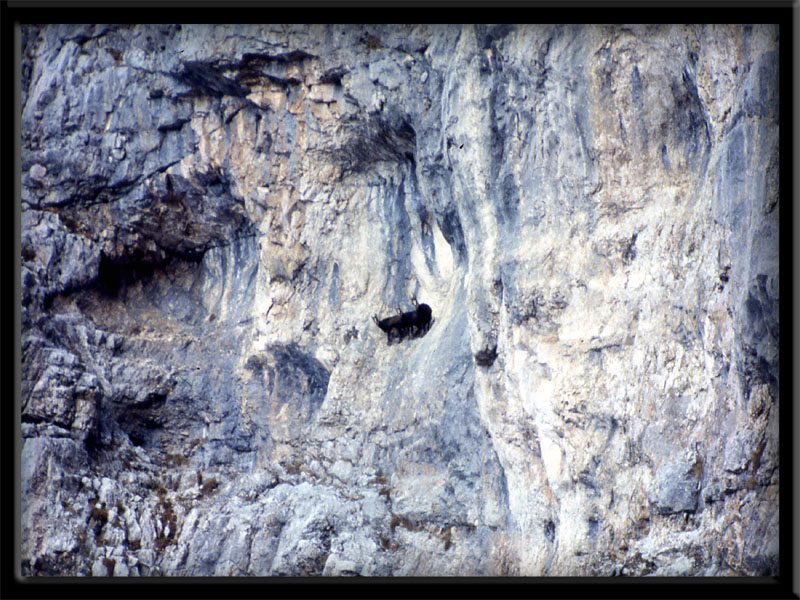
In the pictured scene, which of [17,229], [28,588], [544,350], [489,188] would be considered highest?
[489,188]

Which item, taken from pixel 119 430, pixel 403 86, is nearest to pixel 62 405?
pixel 119 430

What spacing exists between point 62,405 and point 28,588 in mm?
7666

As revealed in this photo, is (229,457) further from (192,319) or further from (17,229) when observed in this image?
(17,229)

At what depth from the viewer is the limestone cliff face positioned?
11.4m

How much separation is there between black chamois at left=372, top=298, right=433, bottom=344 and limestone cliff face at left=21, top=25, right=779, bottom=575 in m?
0.35

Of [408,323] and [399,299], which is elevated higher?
[399,299]

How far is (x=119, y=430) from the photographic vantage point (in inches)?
742

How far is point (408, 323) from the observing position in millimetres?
17547

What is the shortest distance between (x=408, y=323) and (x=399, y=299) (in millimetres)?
838

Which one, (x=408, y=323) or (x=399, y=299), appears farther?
(x=399, y=299)

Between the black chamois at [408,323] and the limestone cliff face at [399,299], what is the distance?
35 cm

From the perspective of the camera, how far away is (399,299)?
1820 cm

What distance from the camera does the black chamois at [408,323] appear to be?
57.2 feet

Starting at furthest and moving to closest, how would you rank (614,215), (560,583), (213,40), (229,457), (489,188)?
(229,457), (213,40), (489,188), (614,215), (560,583)
